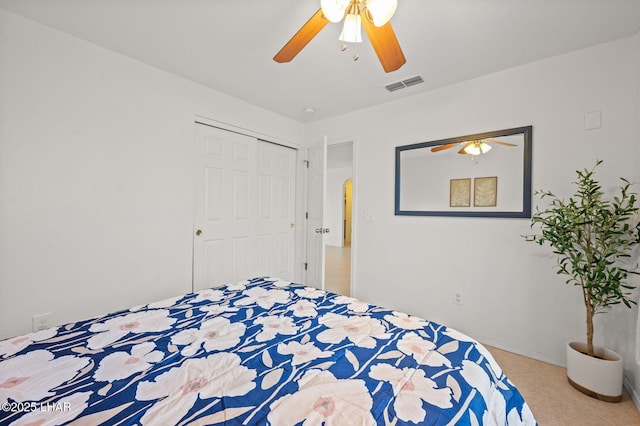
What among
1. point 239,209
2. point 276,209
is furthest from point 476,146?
point 239,209

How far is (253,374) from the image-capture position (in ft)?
3.17

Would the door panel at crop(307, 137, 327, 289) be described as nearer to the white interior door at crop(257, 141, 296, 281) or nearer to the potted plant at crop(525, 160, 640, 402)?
the white interior door at crop(257, 141, 296, 281)

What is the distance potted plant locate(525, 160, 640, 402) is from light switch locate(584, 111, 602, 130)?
277 mm

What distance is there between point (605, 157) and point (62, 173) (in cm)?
393

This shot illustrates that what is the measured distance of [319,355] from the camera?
108cm

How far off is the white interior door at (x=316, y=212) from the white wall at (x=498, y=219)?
472 mm

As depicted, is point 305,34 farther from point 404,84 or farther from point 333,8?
point 404,84

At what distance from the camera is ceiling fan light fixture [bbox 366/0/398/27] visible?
122 centimetres

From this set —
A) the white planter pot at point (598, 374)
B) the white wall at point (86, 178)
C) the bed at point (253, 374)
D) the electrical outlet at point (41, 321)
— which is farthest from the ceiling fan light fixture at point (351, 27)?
the electrical outlet at point (41, 321)

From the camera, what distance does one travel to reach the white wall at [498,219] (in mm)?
2008

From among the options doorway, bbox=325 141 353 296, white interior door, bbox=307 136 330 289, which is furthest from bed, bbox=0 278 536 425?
doorway, bbox=325 141 353 296

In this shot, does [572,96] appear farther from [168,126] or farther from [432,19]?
[168,126]

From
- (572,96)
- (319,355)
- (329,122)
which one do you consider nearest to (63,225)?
(319,355)

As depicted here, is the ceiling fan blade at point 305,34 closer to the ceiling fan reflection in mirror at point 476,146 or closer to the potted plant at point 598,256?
the ceiling fan reflection in mirror at point 476,146
